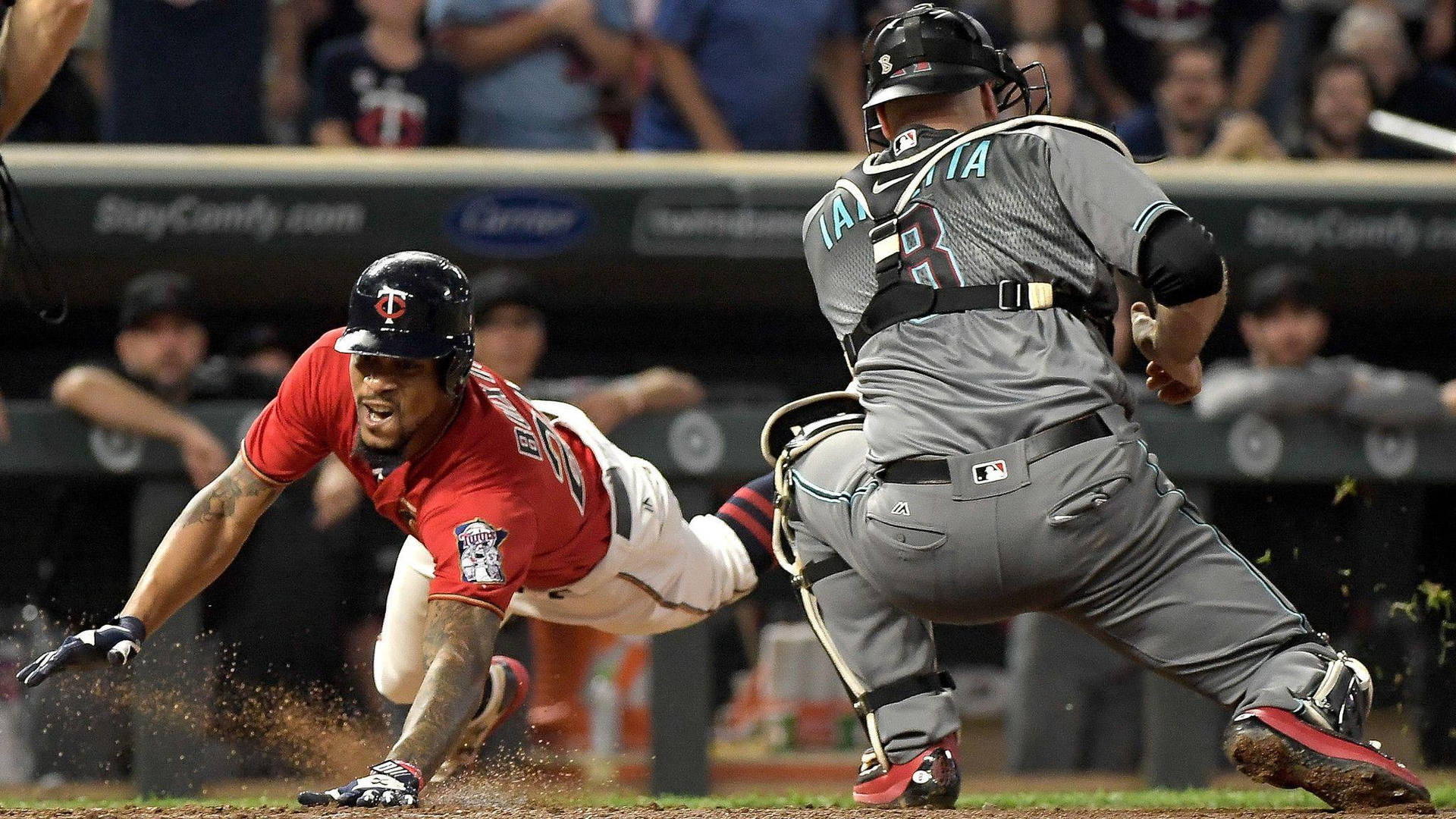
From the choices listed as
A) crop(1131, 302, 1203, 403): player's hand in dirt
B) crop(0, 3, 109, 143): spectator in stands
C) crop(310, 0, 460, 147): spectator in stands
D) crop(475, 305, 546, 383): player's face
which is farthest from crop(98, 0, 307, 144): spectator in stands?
crop(1131, 302, 1203, 403): player's hand in dirt

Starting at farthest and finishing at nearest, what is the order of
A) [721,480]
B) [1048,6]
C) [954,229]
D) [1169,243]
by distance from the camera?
[1048,6]
[721,480]
[954,229]
[1169,243]

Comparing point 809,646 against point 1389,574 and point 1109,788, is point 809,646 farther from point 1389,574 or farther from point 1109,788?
point 1389,574

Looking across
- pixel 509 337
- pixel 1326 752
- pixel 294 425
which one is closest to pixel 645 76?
pixel 509 337

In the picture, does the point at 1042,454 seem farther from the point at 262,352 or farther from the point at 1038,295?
the point at 262,352

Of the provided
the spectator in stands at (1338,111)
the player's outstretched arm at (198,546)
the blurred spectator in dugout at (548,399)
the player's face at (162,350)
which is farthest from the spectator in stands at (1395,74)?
the player's outstretched arm at (198,546)

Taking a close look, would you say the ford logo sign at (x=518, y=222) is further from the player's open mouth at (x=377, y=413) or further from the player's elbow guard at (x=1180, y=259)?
the player's elbow guard at (x=1180, y=259)

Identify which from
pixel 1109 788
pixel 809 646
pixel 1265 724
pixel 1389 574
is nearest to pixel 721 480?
pixel 809 646
